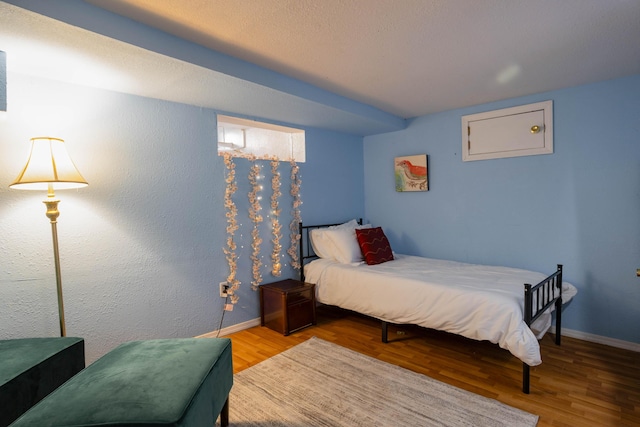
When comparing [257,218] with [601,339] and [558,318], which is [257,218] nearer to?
[558,318]

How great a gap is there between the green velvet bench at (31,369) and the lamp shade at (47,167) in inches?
33.6

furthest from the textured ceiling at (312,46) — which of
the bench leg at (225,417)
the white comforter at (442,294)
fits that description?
the bench leg at (225,417)

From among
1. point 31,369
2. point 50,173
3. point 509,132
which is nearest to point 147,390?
point 31,369

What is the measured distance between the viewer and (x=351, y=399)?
2012mm

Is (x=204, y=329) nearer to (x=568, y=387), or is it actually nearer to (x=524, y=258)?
(x=568, y=387)

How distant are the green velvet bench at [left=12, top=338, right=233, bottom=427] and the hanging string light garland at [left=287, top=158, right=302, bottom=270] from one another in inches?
72.3

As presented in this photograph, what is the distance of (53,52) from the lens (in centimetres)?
178

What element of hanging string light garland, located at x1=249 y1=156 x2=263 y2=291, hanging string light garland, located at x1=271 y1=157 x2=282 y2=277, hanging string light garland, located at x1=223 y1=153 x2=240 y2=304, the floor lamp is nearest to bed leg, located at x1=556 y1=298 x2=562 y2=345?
hanging string light garland, located at x1=271 y1=157 x2=282 y2=277

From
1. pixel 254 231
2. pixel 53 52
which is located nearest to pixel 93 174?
pixel 53 52

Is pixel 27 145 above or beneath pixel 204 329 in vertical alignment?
above

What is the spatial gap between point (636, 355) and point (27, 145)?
15.0ft

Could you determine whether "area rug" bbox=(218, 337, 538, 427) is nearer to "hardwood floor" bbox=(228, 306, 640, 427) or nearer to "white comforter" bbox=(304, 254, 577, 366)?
"hardwood floor" bbox=(228, 306, 640, 427)

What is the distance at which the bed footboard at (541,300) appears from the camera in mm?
2066

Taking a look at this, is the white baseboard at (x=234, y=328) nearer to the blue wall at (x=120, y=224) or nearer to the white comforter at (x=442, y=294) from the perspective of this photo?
the blue wall at (x=120, y=224)
